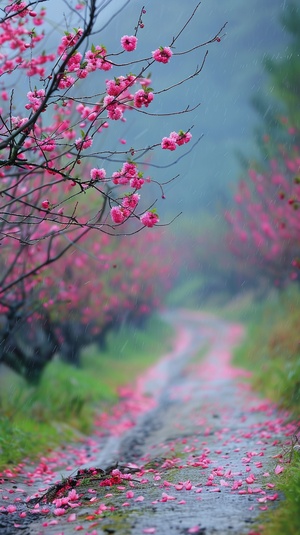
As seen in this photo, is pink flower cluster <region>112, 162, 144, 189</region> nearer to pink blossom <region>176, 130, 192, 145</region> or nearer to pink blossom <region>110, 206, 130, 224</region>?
pink blossom <region>110, 206, 130, 224</region>

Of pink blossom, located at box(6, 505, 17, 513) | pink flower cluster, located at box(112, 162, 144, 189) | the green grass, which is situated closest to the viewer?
pink flower cluster, located at box(112, 162, 144, 189)

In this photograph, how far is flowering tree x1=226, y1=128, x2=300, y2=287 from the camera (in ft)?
65.4

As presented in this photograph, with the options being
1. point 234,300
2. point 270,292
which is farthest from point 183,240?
point 270,292

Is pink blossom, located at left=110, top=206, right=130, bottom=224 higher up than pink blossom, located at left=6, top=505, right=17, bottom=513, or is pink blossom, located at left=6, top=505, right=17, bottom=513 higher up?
pink blossom, located at left=110, top=206, right=130, bottom=224

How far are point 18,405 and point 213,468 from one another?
5.56 m

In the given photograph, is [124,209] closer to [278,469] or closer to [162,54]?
[162,54]

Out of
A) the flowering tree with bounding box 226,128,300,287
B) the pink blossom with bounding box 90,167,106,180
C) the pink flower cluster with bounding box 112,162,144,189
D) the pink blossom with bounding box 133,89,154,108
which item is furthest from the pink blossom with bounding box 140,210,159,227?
the flowering tree with bounding box 226,128,300,287

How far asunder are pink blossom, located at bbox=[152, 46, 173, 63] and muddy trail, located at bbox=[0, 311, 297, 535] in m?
4.18

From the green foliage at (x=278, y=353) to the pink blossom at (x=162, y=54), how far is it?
6.77m

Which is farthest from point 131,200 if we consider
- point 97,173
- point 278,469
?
point 278,469

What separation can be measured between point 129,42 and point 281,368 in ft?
36.5

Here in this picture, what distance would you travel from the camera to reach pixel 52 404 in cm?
1288

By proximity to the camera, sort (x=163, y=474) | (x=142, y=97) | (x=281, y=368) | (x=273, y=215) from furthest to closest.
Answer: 1. (x=273, y=215)
2. (x=281, y=368)
3. (x=163, y=474)
4. (x=142, y=97)

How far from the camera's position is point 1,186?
9383 millimetres
